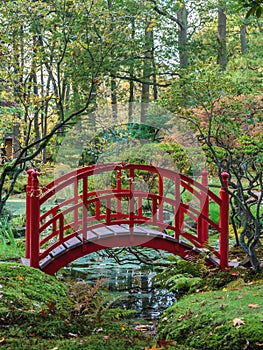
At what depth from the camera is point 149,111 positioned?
11.3 m

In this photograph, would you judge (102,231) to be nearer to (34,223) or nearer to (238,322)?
(34,223)

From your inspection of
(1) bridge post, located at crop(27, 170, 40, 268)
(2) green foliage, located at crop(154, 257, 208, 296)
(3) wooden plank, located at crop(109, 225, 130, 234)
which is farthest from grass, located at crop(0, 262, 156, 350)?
(3) wooden plank, located at crop(109, 225, 130, 234)

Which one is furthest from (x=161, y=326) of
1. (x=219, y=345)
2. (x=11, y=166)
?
(x=11, y=166)

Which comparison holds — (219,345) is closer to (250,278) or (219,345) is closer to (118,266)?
(250,278)

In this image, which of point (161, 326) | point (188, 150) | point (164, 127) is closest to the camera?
point (161, 326)

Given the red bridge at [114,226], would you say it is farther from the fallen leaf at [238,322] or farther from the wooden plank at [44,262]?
the fallen leaf at [238,322]

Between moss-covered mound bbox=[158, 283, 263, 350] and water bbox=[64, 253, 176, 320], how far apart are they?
2.72 feet

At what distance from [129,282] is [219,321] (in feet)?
9.90

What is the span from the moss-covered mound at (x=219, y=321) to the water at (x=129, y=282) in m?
0.83

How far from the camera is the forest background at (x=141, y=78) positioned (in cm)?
635

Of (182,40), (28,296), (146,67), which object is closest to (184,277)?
(28,296)

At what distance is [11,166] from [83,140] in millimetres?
5172

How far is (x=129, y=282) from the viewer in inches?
271

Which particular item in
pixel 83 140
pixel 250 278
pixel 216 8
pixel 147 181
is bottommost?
pixel 250 278
